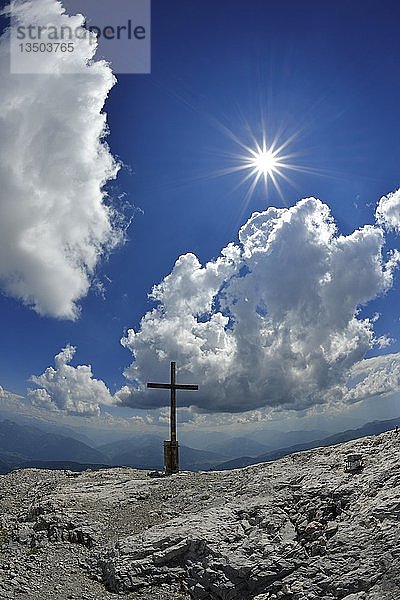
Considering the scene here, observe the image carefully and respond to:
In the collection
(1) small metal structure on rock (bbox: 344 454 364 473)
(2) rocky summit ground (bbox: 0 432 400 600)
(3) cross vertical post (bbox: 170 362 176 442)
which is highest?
(3) cross vertical post (bbox: 170 362 176 442)

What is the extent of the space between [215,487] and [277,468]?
329cm

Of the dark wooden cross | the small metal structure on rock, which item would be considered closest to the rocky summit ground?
the small metal structure on rock

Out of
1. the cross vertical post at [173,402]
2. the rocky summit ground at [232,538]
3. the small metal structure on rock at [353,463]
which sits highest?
the cross vertical post at [173,402]

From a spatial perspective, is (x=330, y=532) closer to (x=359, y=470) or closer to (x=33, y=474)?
(x=359, y=470)

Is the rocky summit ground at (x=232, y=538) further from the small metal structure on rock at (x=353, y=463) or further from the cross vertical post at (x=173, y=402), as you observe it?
the cross vertical post at (x=173, y=402)

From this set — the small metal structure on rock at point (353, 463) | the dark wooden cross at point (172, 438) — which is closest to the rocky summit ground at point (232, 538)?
the small metal structure on rock at point (353, 463)

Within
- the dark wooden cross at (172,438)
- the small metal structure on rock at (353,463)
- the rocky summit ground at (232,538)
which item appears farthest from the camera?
the dark wooden cross at (172,438)

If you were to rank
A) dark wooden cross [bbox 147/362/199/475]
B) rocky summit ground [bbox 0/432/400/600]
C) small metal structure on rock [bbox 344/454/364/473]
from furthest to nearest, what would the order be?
dark wooden cross [bbox 147/362/199/475] → small metal structure on rock [bbox 344/454/364/473] → rocky summit ground [bbox 0/432/400/600]

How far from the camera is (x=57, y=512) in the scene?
20.0m

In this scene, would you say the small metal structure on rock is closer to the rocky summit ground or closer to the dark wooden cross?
the rocky summit ground

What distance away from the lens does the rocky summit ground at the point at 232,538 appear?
12562 millimetres

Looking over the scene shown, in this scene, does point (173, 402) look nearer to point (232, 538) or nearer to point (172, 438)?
point (172, 438)

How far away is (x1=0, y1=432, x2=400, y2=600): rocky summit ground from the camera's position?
41.2 feet

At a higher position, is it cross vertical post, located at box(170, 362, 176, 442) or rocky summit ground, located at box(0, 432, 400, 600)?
cross vertical post, located at box(170, 362, 176, 442)
